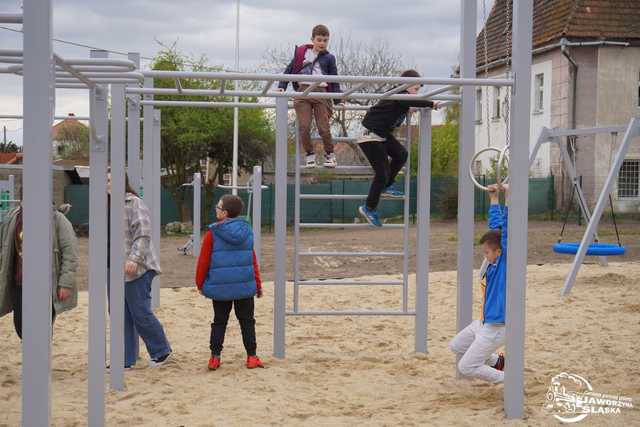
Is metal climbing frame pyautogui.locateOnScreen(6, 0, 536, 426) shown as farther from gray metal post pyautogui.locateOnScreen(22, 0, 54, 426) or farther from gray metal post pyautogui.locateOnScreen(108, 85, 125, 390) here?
gray metal post pyautogui.locateOnScreen(108, 85, 125, 390)

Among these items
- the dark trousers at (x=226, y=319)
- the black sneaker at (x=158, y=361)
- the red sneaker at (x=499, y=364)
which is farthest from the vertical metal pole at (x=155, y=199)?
the red sneaker at (x=499, y=364)

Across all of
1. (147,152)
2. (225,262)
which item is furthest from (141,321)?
(147,152)

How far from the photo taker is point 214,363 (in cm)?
633

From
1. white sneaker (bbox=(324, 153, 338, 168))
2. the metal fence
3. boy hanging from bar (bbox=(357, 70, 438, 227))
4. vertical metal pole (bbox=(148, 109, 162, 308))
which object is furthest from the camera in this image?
the metal fence

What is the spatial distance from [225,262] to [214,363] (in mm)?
792

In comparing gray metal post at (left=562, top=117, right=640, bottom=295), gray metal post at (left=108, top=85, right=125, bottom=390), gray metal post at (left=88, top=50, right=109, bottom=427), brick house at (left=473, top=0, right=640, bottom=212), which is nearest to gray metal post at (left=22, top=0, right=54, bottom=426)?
gray metal post at (left=88, top=50, right=109, bottom=427)

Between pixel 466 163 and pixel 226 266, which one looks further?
pixel 226 266

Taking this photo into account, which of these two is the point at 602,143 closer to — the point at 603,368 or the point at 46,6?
the point at 603,368

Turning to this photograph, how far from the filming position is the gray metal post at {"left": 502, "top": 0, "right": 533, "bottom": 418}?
484 cm

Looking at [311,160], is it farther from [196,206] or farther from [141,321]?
[196,206]

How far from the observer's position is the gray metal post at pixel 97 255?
461 centimetres

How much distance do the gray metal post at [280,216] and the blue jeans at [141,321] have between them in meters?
0.96

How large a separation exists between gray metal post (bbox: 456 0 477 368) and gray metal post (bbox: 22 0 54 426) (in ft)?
10.0

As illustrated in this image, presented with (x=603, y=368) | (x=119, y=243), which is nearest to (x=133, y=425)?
(x=119, y=243)
